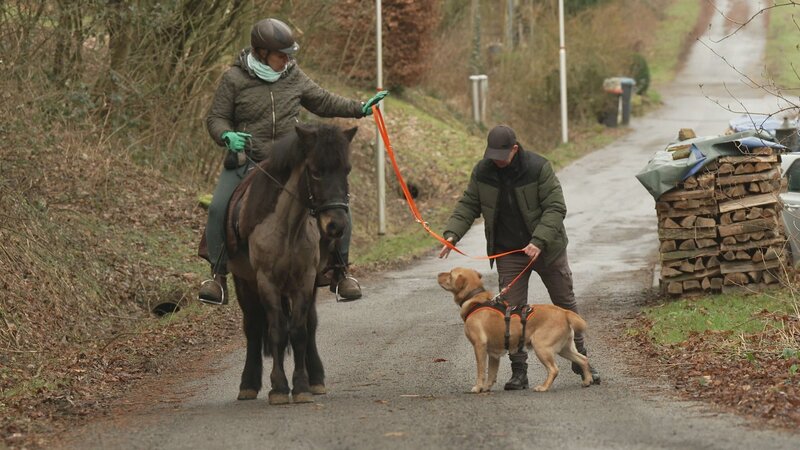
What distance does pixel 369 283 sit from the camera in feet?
65.0

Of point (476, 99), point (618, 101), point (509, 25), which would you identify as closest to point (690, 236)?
point (476, 99)

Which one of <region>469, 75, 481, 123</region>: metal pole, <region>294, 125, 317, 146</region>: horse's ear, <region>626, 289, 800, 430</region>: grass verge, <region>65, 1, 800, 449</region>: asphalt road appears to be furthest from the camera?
<region>469, 75, 481, 123</region>: metal pole

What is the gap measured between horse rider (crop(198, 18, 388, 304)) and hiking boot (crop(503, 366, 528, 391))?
1481mm

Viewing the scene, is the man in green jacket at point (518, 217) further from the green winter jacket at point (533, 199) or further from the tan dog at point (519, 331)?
the tan dog at point (519, 331)

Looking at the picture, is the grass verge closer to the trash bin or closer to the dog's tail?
the dog's tail

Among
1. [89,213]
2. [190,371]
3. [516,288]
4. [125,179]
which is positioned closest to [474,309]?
[516,288]

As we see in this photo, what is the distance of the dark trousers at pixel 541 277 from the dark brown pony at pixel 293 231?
58.9 inches

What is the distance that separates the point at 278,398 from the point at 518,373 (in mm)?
2019

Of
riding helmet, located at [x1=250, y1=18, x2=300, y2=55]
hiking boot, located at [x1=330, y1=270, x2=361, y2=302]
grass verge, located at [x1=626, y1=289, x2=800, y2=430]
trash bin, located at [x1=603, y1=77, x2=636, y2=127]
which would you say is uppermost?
riding helmet, located at [x1=250, y1=18, x2=300, y2=55]

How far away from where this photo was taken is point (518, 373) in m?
10.8

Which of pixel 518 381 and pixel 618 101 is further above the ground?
pixel 518 381

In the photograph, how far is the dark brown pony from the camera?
978cm

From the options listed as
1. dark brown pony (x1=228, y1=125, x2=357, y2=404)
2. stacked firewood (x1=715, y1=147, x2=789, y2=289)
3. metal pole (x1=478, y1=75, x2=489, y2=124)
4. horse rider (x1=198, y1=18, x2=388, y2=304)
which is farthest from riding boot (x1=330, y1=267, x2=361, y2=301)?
metal pole (x1=478, y1=75, x2=489, y2=124)

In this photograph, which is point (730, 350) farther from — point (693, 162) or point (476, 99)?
point (476, 99)
